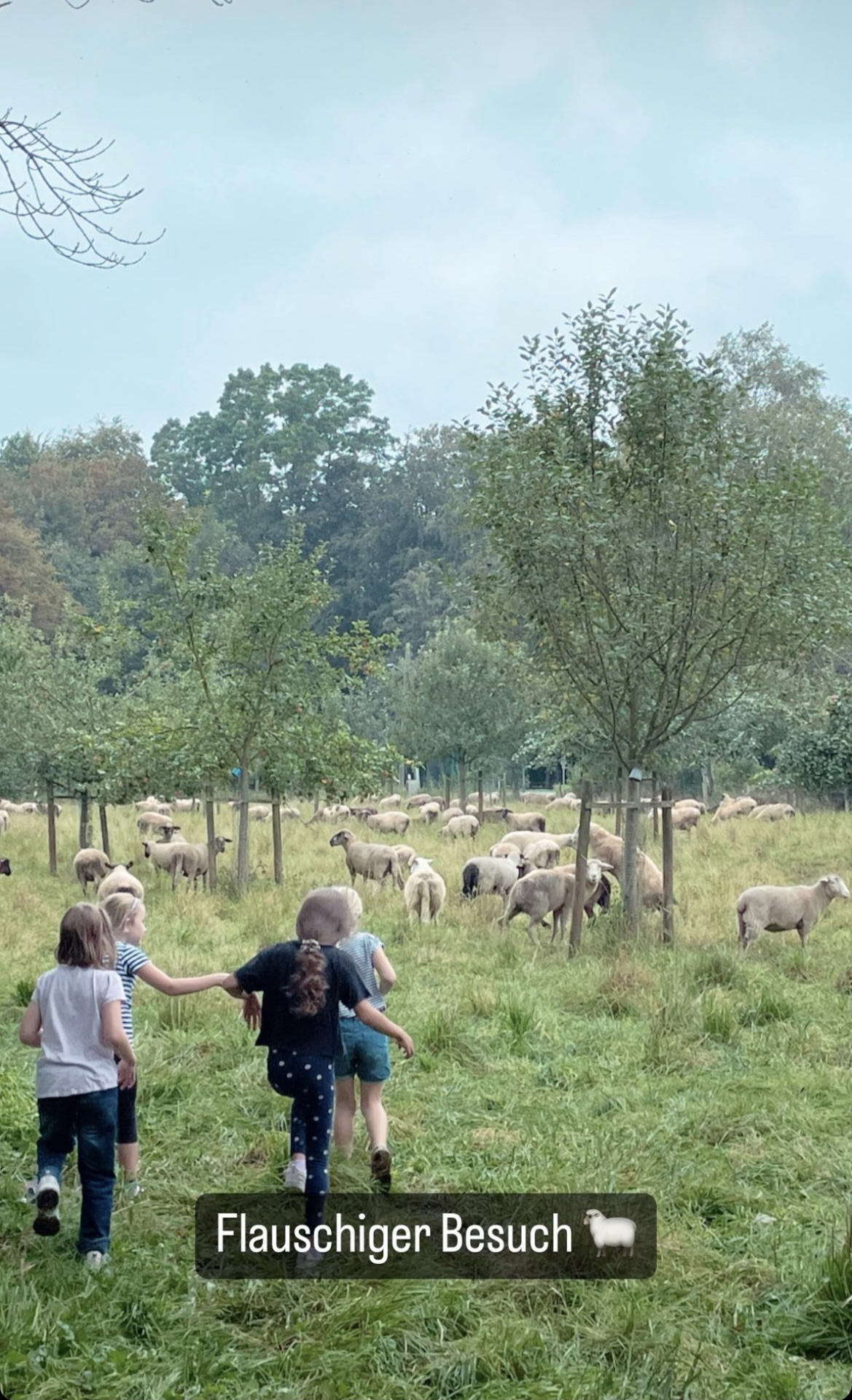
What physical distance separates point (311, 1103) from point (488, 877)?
1003 cm

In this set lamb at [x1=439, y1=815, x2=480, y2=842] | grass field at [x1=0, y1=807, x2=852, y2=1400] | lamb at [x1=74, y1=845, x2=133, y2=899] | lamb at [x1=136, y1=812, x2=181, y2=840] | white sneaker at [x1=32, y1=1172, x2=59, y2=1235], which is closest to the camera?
grass field at [x1=0, y1=807, x2=852, y2=1400]

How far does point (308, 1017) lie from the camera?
180 inches

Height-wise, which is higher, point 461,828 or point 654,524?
point 654,524

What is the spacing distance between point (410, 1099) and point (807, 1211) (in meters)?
2.24

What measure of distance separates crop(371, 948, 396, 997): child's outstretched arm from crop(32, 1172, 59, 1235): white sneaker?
4.75 ft

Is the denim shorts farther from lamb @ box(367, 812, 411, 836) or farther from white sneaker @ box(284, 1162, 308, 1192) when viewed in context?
lamb @ box(367, 812, 411, 836)

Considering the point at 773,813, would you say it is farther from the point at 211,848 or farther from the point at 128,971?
the point at 128,971

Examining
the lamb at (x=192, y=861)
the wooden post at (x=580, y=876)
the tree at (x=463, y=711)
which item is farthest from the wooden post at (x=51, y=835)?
the tree at (x=463, y=711)

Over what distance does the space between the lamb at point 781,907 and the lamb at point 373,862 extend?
20.0 ft

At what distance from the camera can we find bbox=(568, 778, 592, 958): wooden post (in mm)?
12383

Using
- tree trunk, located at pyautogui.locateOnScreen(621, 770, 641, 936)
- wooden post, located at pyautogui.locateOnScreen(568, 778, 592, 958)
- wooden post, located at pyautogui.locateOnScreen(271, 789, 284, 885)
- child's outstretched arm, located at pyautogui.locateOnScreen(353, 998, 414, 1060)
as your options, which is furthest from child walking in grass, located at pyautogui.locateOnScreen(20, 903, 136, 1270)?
wooden post, located at pyautogui.locateOnScreen(271, 789, 284, 885)

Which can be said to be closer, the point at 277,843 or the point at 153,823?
the point at 277,843

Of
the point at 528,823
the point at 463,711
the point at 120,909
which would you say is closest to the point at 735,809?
the point at 528,823

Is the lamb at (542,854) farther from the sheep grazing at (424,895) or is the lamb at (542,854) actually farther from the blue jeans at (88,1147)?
the blue jeans at (88,1147)
